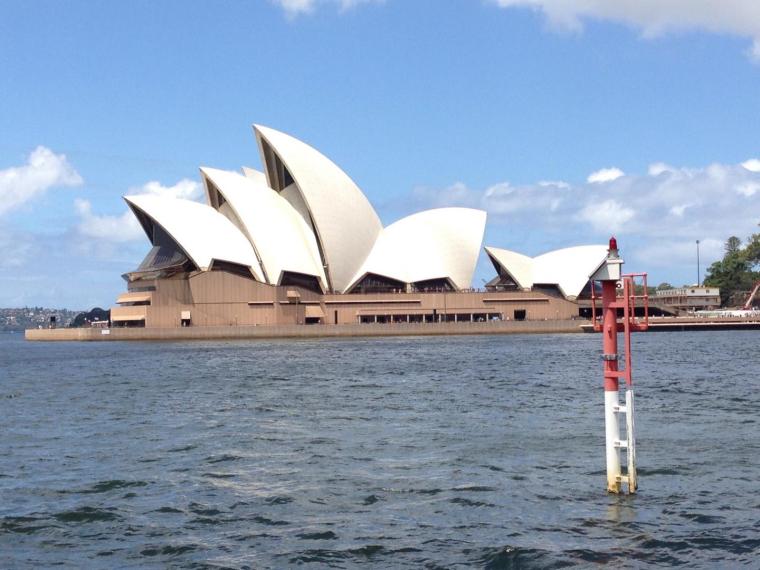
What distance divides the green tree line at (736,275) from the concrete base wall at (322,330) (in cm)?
4344

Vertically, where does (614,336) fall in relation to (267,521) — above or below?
above

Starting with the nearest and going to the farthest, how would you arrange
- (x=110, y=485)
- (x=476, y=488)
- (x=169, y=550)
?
(x=169, y=550) < (x=476, y=488) < (x=110, y=485)

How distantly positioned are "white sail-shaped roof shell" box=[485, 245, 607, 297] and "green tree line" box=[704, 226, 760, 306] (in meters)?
35.3

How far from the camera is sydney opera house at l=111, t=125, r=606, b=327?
79438 mm

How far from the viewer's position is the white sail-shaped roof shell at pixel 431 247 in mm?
87562

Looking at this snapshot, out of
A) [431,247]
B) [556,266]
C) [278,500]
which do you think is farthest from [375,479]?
[556,266]

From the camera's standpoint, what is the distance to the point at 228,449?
16.4m

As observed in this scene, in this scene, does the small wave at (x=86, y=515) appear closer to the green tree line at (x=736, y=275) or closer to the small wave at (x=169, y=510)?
the small wave at (x=169, y=510)

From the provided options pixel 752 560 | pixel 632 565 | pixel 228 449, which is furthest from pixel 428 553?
pixel 228 449

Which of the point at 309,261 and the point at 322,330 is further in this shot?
the point at 309,261

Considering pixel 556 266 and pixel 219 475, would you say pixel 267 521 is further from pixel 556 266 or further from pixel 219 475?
pixel 556 266

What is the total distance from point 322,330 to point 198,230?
13553 millimetres

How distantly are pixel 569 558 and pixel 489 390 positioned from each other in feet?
57.6

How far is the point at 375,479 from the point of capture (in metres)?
13.4
